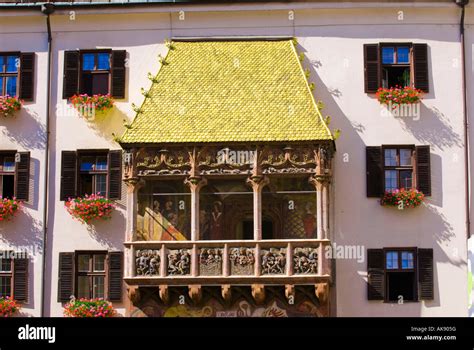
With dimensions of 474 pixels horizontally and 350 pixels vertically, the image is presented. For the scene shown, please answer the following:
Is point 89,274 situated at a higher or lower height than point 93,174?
lower

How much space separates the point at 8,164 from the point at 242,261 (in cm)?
716

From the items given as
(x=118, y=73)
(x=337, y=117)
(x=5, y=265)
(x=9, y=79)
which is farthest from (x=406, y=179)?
(x=9, y=79)

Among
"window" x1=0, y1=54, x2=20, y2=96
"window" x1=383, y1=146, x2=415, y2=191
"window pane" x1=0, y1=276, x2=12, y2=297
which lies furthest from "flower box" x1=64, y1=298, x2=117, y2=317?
"window" x1=383, y1=146, x2=415, y2=191

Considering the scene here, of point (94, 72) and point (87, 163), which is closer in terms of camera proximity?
point (87, 163)

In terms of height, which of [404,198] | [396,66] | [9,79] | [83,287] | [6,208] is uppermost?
[396,66]

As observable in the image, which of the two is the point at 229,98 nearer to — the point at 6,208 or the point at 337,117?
the point at 337,117

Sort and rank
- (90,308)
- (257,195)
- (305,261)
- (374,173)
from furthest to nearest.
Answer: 1. (374,173)
2. (90,308)
3. (257,195)
4. (305,261)

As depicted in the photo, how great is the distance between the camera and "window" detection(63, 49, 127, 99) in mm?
35469

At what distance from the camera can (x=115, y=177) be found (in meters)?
34.8

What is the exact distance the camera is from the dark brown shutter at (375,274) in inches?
1325

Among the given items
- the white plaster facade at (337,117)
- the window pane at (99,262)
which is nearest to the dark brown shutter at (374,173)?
the white plaster facade at (337,117)

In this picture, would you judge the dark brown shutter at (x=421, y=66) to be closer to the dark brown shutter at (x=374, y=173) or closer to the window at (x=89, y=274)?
the dark brown shutter at (x=374, y=173)

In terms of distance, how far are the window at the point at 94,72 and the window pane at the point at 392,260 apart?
27.2 ft
